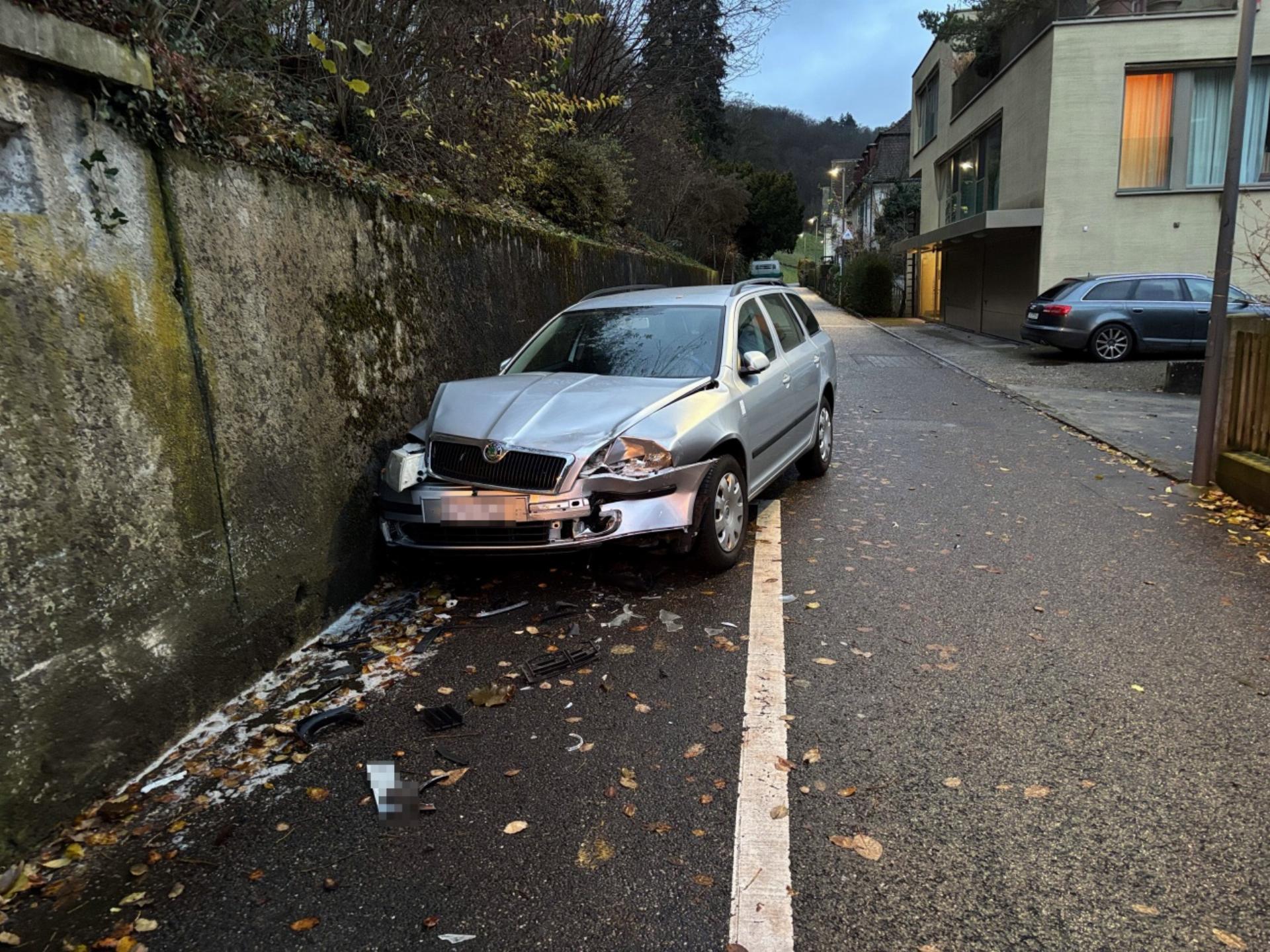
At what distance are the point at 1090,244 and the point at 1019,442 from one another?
1196cm

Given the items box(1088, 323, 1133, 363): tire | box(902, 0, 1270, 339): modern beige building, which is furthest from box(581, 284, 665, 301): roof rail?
box(902, 0, 1270, 339): modern beige building

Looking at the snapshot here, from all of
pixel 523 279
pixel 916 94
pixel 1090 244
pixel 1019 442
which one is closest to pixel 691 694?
pixel 523 279

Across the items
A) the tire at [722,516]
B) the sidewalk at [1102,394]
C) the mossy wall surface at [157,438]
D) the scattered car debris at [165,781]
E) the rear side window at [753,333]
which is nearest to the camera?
the mossy wall surface at [157,438]

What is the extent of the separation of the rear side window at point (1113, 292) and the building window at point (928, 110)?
52.3 ft

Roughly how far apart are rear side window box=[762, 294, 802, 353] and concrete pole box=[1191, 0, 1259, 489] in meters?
3.24

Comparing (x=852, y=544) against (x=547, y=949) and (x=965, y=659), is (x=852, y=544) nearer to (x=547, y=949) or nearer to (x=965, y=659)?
(x=965, y=659)

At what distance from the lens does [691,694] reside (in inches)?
145

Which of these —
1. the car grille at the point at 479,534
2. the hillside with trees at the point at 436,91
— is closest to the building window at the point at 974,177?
the hillside with trees at the point at 436,91

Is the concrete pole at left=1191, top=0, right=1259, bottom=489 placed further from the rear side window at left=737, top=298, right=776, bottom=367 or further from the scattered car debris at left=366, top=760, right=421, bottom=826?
the scattered car debris at left=366, top=760, right=421, bottom=826

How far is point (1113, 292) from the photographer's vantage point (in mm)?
15945

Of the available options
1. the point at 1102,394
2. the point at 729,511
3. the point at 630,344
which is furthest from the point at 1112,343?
the point at 729,511

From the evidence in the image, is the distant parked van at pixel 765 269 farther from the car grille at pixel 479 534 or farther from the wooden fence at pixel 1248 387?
the car grille at pixel 479 534

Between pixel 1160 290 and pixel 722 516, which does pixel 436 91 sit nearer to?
pixel 722 516

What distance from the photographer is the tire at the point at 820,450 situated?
759 cm
